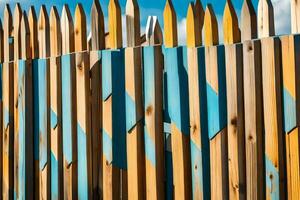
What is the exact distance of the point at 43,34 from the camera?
4.51 meters

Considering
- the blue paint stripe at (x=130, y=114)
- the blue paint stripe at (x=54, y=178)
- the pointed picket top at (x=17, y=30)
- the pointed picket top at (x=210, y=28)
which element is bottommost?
the blue paint stripe at (x=54, y=178)

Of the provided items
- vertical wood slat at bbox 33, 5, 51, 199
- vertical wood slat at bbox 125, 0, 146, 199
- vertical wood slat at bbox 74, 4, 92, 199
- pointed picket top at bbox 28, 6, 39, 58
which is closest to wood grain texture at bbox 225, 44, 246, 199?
vertical wood slat at bbox 125, 0, 146, 199

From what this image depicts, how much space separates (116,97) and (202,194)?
917 mm

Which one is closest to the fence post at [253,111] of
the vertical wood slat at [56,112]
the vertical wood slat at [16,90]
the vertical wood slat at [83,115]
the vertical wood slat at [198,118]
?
the vertical wood slat at [198,118]

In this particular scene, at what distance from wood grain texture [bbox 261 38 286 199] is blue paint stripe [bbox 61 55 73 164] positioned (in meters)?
1.67

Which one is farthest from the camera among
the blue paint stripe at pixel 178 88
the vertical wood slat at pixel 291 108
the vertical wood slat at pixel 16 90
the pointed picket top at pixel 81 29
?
the vertical wood slat at pixel 16 90

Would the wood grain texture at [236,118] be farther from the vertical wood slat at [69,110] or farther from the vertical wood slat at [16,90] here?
the vertical wood slat at [16,90]

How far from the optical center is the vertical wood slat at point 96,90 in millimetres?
3977

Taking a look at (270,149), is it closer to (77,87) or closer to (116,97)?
(116,97)

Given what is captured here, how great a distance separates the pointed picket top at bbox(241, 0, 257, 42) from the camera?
3.13 metres

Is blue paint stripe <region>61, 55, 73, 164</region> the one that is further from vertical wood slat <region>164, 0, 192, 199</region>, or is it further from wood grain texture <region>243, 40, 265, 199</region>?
wood grain texture <region>243, 40, 265, 199</region>

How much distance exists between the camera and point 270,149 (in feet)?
10.00

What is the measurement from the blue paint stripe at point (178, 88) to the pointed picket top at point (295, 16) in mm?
721

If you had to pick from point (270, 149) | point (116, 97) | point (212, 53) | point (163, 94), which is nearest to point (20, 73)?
point (116, 97)
